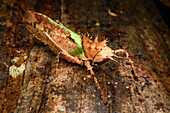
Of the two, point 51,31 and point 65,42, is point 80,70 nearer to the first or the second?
point 65,42

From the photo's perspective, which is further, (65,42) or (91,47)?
(65,42)

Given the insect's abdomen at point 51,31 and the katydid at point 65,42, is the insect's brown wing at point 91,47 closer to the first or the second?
the katydid at point 65,42

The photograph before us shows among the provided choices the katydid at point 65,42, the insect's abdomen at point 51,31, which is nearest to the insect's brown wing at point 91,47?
the katydid at point 65,42

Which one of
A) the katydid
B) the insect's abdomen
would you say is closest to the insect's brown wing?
the katydid

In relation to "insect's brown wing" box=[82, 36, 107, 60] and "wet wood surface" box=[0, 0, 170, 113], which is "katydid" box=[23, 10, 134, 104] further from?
"wet wood surface" box=[0, 0, 170, 113]

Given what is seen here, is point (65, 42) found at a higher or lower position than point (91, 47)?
lower

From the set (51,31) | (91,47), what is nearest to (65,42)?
(51,31)

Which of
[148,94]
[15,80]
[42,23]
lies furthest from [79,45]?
[148,94]

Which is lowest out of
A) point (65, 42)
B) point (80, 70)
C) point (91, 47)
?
point (80, 70)
